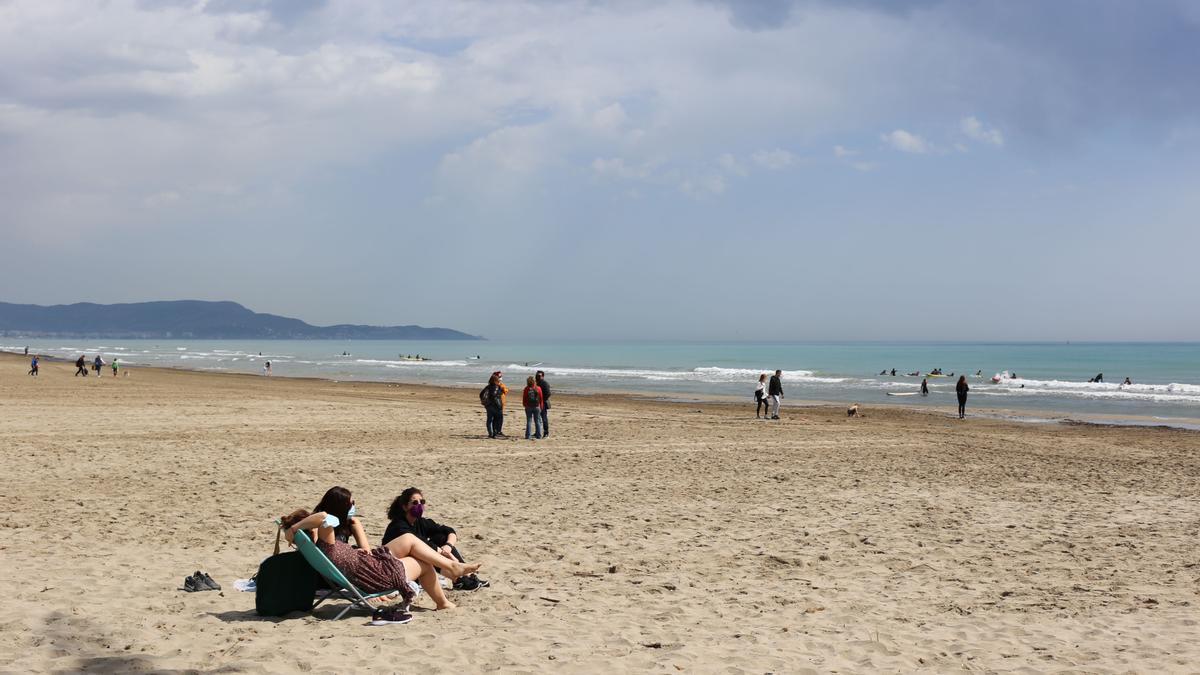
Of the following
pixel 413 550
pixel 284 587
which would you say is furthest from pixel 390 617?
pixel 284 587

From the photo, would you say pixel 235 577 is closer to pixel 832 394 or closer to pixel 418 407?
pixel 418 407

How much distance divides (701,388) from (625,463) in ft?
109

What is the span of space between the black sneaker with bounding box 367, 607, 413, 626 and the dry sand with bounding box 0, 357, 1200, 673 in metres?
0.08

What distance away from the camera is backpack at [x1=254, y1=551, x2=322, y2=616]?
21.1ft

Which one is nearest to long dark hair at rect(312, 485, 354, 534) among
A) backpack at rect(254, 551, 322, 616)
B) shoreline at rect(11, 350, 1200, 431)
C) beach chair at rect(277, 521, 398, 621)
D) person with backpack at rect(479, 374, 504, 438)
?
beach chair at rect(277, 521, 398, 621)

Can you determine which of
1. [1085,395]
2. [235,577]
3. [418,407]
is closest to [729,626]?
[235,577]

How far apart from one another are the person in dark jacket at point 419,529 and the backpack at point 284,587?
804 mm

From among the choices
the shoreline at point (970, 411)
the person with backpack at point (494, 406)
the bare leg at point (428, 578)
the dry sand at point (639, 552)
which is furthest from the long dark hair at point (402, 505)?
the shoreline at point (970, 411)

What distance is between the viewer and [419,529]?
7.42m

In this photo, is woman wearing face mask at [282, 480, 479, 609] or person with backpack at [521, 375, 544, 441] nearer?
woman wearing face mask at [282, 480, 479, 609]

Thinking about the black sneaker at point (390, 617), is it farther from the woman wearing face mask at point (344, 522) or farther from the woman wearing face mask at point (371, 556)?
the woman wearing face mask at point (344, 522)

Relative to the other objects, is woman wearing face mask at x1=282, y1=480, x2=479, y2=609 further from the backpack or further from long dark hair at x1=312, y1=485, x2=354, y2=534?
the backpack

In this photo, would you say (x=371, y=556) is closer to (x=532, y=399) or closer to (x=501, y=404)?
(x=532, y=399)

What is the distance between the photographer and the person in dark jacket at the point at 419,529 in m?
7.22
